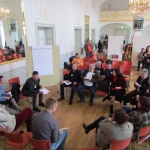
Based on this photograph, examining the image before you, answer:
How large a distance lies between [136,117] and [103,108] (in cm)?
191

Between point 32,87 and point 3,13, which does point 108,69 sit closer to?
point 32,87

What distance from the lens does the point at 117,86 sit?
4.16 meters

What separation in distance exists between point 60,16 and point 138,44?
4.52 meters

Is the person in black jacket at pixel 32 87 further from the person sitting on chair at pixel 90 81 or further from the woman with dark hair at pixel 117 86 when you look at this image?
the woman with dark hair at pixel 117 86

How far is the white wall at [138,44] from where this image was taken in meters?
8.24

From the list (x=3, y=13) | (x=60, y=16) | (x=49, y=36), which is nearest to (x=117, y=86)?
(x=3, y=13)

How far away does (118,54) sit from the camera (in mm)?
8484

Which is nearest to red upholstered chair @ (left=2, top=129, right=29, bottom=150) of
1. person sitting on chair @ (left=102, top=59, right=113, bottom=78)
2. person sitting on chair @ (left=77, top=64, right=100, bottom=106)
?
person sitting on chair @ (left=77, top=64, right=100, bottom=106)

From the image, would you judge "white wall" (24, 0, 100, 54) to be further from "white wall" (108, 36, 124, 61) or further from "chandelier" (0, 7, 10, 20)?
"white wall" (108, 36, 124, 61)

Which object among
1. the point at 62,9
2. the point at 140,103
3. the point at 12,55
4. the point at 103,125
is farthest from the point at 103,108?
the point at 62,9

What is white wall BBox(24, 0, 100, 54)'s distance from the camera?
19.2ft

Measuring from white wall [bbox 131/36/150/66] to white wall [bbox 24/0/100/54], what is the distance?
3609mm

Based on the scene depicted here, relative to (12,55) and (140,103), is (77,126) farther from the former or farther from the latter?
(12,55)

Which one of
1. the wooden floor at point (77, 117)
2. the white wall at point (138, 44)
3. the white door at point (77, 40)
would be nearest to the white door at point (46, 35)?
the wooden floor at point (77, 117)
